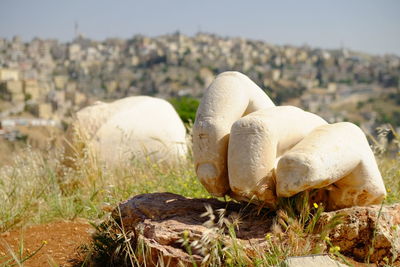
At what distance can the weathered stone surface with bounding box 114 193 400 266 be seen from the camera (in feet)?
10.9

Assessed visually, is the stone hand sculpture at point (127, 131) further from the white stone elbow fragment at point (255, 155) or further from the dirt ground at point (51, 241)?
the white stone elbow fragment at point (255, 155)

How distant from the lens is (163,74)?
4247 inches

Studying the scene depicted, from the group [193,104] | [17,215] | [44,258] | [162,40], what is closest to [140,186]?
[17,215]

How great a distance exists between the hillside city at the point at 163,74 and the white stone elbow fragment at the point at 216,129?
5300cm

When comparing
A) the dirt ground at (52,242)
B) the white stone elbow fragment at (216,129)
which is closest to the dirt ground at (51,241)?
the dirt ground at (52,242)

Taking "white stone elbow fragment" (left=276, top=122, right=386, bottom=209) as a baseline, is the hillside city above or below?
below

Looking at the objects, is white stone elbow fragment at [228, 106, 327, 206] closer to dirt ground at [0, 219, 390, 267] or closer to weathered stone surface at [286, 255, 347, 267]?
weathered stone surface at [286, 255, 347, 267]

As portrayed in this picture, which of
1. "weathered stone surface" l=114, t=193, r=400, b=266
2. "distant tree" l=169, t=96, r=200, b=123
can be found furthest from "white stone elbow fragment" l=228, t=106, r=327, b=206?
"distant tree" l=169, t=96, r=200, b=123

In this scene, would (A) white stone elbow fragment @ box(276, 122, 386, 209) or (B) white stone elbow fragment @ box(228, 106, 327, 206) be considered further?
(B) white stone elbow fragment @ box(228, 106, 327, 206)

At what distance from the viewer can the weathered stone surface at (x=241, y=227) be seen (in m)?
3.32

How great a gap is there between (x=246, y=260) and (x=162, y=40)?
168m

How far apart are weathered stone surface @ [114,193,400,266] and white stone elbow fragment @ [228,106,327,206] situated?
0.21 metres

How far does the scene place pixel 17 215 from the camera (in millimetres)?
5137

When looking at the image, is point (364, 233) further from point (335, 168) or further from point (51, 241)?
point (51, 241)
